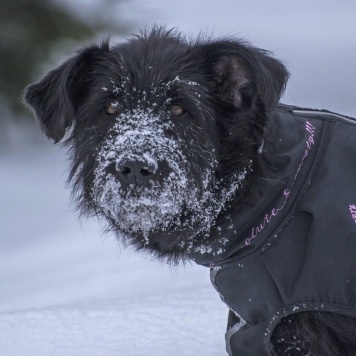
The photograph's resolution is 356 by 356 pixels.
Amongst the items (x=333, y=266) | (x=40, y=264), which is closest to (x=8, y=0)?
(x=40, y=264)

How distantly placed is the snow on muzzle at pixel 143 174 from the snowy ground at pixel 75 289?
107cm

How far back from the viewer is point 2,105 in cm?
763

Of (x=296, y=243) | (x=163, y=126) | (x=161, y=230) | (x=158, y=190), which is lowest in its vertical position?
(x=161, y=230)

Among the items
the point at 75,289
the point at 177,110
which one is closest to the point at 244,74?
the point at 177,110

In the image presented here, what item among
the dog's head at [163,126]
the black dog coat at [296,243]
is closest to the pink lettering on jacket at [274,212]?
the black dog coat at [296,243]

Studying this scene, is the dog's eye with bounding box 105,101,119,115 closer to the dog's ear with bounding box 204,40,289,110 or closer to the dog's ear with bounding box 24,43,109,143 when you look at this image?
the dog's ear with bounding box 24,43,109,143

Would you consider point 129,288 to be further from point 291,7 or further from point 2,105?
point 291,7

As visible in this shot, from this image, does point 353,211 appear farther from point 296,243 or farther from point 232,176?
point 232,176

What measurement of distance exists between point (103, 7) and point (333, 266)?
5342 millimetres

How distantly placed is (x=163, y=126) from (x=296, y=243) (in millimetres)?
697

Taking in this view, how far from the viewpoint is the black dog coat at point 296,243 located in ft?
9.66

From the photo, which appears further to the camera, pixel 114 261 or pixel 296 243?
pixel 114 261

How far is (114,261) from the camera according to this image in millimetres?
5996

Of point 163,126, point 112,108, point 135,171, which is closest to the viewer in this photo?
point 135,171
